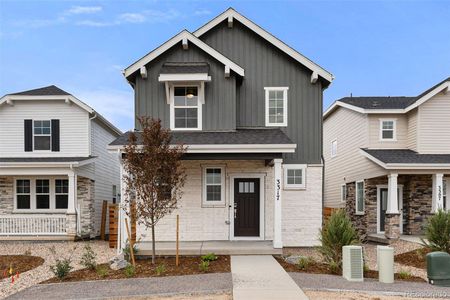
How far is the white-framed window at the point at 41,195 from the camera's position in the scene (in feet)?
64.1

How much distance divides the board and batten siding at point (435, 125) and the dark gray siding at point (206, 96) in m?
9.37

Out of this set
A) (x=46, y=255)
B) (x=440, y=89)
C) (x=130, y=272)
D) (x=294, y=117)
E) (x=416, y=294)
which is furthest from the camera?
(x=440, y=89)

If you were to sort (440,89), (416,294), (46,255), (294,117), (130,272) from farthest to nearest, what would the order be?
(440,89) → (294,117) → (46,255) → (130,272) → (416,294)

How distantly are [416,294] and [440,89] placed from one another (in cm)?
1276

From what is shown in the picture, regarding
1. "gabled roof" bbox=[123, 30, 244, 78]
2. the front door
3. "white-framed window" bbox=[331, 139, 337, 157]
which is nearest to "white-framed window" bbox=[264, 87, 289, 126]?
"gabled roof" bbox=[123, 30, 244, 78]

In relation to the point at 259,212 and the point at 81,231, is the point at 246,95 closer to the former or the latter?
the point at 259,212

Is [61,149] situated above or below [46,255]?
above

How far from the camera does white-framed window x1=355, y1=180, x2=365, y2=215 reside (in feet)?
69.2

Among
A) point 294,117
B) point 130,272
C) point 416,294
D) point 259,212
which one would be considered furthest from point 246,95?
point 416,294

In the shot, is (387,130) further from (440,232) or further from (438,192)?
(440,232)

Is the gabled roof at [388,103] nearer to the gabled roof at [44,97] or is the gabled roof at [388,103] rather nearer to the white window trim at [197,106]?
the white window trim at [197,106]

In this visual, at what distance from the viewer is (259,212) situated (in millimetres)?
15547

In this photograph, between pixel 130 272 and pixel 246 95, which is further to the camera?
pixel 246 95

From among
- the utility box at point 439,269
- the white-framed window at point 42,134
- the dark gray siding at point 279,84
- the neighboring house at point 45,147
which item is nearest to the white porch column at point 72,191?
the neighboring house at point 45,147
